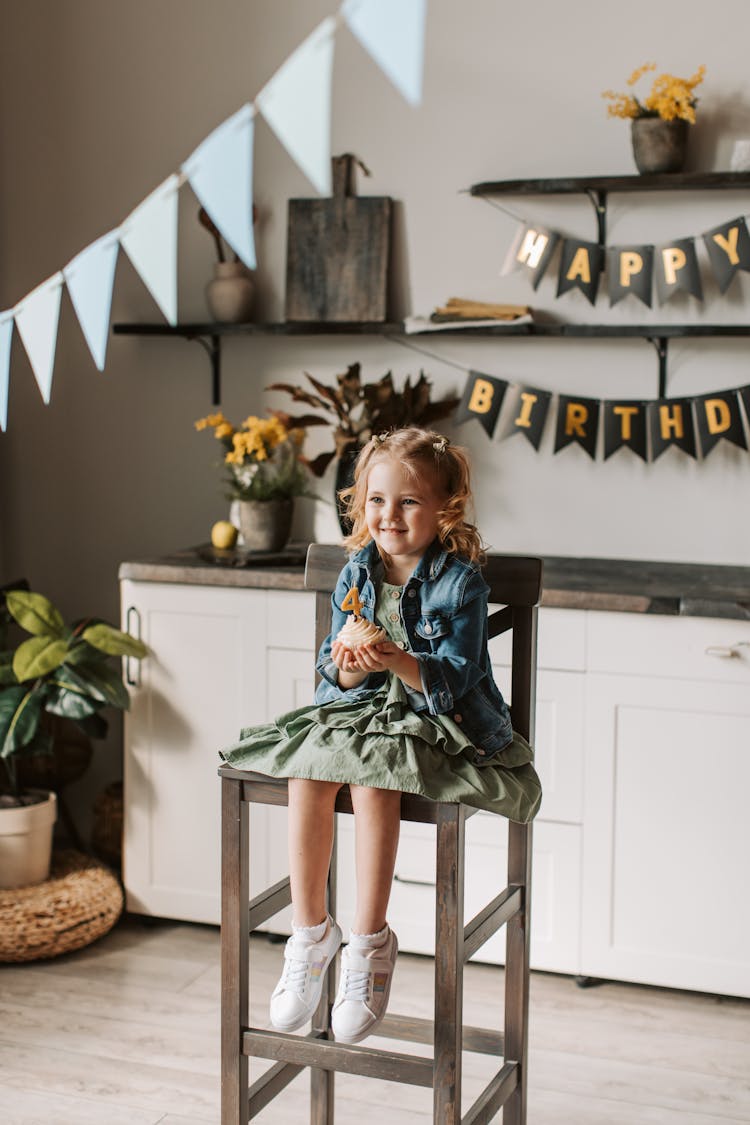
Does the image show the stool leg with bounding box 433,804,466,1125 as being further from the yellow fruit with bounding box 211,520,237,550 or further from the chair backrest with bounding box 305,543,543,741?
the yellow fruit with bounding box 211,520,237,550

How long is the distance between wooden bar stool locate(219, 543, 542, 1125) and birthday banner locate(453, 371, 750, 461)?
3.74 ft

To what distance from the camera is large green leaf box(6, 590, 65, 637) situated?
301cm

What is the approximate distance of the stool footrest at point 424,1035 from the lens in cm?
205

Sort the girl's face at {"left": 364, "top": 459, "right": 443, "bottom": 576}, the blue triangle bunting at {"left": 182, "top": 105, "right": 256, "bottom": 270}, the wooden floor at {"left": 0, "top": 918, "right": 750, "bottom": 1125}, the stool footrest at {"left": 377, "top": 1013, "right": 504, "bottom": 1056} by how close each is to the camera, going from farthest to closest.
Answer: the wooden floor at {"left": 0, "top": 918, "right": 750, "bottom": 1125}
the stool footrest at {"left": 377, "top": 1013, "right": 504, "bottom": 1056}
the girl's face at {"left": 364, "top": 459, "right": 443, "bottom": 576}
the blue triangle bunting at {"left": 182, "top": 105, "right": 256, "bottom": 270}

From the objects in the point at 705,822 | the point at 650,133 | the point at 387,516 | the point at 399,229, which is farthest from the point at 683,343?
the point at 387,516

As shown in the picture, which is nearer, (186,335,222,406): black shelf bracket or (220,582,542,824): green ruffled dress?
(220,582,542,824): green ruffled dress

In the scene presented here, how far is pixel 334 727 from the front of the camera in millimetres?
1844

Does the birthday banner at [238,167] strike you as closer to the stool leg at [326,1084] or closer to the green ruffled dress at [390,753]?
the green ruffled dress at [390,753]

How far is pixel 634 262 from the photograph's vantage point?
300cm

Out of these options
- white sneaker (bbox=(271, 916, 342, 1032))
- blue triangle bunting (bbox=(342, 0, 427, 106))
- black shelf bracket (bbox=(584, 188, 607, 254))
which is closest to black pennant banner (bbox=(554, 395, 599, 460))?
black shelf bracket (bbox=(584, 188, 607, 254))

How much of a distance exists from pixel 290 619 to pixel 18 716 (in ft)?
2.15

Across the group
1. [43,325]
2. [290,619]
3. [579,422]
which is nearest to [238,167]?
[43,325]

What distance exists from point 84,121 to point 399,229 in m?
0.93

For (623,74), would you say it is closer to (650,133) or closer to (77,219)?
(650,133)
